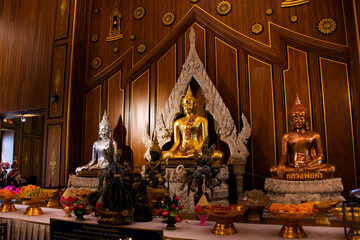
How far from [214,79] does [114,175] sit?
3234 millimetres

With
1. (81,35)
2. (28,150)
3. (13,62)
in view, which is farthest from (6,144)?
(81,35)

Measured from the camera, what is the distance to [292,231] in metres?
1.93

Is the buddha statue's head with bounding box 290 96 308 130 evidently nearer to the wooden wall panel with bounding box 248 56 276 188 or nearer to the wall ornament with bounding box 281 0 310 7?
the wooden wall panel with bounding box 248 56 276 188

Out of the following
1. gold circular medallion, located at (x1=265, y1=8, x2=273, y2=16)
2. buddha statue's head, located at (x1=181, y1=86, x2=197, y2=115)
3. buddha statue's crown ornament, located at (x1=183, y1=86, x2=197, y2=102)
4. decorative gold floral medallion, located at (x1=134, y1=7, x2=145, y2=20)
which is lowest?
buddha statue's head, located at (x1=181, y1=86, x2=197, y2=115)

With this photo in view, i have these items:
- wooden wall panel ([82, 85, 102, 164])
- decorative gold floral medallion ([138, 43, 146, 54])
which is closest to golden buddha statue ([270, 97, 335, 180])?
decorative gold floral medallion ([138, 43, 146, 54])

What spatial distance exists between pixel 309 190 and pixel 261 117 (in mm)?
1577

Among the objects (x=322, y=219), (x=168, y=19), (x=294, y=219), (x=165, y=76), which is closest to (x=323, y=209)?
(x=322, y=219)

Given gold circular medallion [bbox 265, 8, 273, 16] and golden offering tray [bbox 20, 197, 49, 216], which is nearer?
golden offering tray [bbox 20, 197, 49, 216]

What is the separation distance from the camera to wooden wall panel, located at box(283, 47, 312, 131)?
4.60 m

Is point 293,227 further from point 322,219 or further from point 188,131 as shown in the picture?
point 188,131

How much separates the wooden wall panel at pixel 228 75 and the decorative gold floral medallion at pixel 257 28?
1.31 feet

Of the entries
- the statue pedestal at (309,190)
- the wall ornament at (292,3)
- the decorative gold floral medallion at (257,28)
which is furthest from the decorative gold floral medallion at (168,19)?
the statue pedestal at (309,190)

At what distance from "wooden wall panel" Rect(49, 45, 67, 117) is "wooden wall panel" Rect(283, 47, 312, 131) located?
402 centimetres

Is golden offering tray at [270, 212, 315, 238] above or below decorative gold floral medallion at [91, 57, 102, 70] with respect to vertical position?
below
